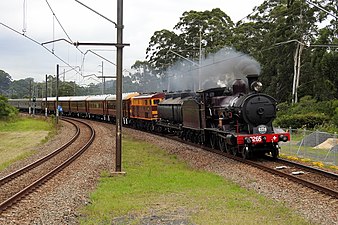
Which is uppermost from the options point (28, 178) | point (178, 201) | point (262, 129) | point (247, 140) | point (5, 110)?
point (5, 110)

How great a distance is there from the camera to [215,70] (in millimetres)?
44531

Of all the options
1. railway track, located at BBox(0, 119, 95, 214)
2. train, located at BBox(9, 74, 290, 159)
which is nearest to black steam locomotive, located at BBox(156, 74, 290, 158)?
train, located at BBox(9, 74, 290, 159)

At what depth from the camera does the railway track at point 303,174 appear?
12.7 meters

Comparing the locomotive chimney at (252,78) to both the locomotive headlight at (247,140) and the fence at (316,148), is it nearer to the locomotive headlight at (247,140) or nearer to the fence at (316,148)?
the locomotive headlight at (247,140)

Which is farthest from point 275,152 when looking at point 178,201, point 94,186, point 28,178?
point 28,178

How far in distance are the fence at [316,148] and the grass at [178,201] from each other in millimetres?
5901

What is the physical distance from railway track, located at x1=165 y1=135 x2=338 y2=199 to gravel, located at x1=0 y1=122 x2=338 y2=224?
259mm

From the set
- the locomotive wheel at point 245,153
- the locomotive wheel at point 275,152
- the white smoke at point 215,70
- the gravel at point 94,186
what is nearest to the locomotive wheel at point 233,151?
the gravel at point 94,186

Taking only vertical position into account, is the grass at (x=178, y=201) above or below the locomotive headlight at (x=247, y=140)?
below

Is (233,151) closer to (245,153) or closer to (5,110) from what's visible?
(245,153)

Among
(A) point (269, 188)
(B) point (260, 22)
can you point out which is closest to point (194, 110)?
(A) point (269, 188)

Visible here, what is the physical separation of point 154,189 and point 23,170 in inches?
255

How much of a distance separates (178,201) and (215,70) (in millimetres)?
34012

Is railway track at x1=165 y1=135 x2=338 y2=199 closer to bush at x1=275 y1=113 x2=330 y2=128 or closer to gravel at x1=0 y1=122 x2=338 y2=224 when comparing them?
gravel at x1=0 y1=122 x2=338 y2=224
